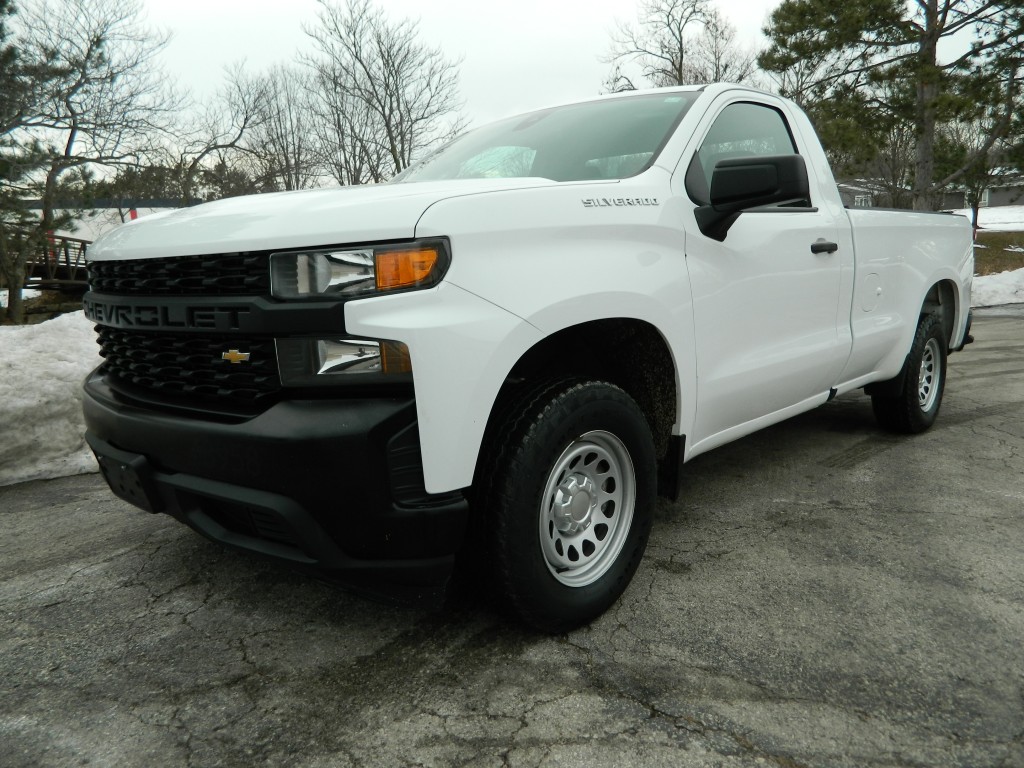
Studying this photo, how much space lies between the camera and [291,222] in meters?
2.07

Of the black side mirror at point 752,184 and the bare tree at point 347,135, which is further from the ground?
the bare tree at point 347,135

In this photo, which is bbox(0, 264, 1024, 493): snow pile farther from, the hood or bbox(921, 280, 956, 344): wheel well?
bbox(921, 280, 956, 344): wheel well

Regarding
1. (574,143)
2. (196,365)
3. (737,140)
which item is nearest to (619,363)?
(574,143)

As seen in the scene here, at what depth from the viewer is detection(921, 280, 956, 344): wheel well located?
4.84 meters

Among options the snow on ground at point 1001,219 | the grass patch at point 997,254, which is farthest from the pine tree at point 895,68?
the snow on ground at point 1001,219

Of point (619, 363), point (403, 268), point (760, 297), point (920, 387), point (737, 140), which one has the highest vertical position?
point (737, 140)

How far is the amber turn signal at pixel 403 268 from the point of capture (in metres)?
1.99

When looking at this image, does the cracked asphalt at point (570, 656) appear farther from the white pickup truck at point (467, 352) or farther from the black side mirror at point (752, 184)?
the black side mirror at point (752, 184)

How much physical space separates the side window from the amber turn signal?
4.15 feet

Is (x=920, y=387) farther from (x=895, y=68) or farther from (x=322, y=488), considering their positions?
(x=895, y=68)

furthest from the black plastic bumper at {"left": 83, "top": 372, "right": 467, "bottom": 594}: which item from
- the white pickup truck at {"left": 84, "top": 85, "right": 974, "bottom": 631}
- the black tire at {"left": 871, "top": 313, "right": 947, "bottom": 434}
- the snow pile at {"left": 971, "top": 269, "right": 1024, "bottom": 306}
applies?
the snow pile at {"left": 971, "top": 269, "right": 1024, "bottom": 306}

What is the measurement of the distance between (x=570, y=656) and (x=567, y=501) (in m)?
0.47

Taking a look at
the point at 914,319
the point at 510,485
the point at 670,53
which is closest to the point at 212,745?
the point at 510,485

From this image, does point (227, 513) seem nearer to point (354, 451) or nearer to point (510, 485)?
point (354, 451)
